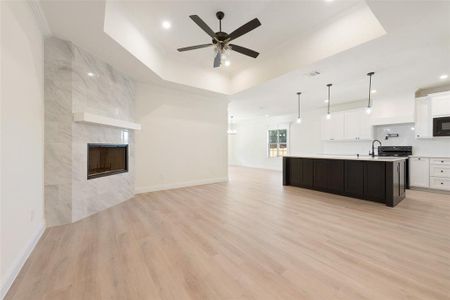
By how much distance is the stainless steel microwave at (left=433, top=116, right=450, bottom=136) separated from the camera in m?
4.97

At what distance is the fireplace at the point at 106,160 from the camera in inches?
142

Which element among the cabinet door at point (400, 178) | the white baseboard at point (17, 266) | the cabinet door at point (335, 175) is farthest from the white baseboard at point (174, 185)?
the cabinet door at point (400, 178)

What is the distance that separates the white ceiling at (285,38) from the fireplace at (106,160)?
1735 millimetres

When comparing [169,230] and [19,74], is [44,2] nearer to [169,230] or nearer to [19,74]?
[19,74]

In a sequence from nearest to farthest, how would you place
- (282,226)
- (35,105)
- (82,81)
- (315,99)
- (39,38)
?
1. (35,105)
2. (39,38)
3. (282,226)
4. (82,81)
5. (315,99)

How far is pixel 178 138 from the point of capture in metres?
5.67

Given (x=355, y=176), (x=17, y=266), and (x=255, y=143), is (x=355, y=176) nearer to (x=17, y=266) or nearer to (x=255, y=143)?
(x=17, y=266)

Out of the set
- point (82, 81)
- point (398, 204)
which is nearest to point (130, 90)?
point (82, 81)

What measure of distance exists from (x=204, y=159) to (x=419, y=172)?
Result: 6238mm

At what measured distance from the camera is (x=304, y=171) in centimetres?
550

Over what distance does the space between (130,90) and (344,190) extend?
5734 millimetres

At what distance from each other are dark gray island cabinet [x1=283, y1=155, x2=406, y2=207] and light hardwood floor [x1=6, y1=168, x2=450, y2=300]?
457mm

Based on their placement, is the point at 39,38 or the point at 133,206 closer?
the point at 39,38

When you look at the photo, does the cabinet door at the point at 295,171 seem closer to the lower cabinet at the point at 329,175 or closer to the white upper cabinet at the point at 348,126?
the lower cabinet at the point at 329,175
